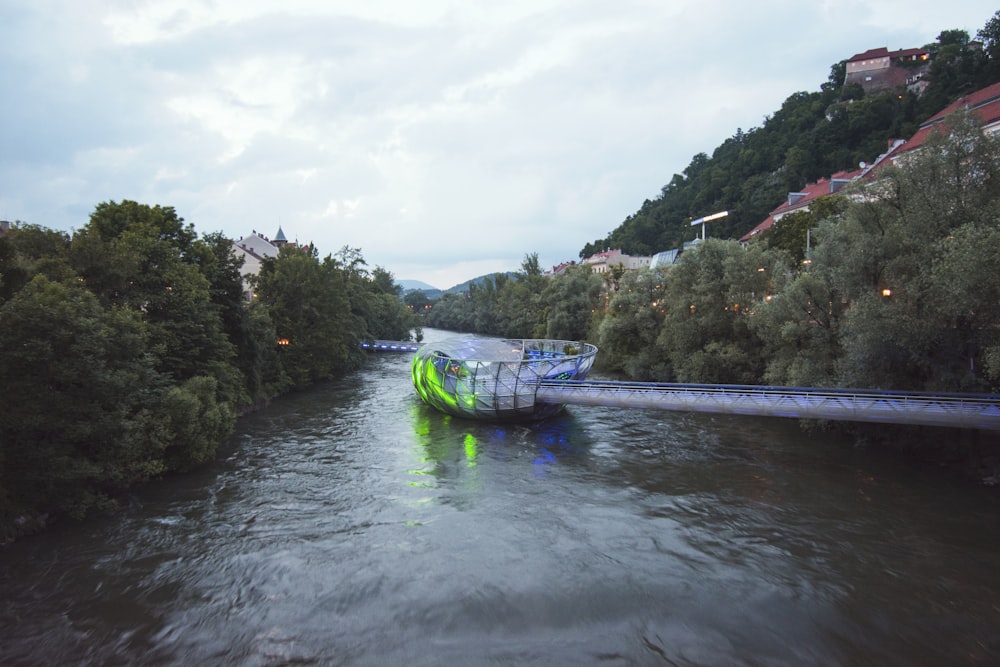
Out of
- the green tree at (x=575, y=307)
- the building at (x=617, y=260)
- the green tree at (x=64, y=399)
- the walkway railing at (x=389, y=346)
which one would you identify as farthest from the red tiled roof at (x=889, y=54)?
the green tree at (x=64, y=399)

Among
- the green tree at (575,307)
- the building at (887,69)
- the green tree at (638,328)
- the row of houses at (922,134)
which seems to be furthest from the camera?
the building at (887,69)

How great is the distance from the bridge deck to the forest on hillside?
2556 inches

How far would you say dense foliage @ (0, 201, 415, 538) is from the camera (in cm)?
1291

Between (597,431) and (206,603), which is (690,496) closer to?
(597,431)

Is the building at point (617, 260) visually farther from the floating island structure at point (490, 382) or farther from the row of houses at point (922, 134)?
the floating island structure at point (490, 382)

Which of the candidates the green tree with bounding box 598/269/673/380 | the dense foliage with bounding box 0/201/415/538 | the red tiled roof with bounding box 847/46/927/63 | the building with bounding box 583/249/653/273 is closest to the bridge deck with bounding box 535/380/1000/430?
the green tree with bounding box 598/269/673/380

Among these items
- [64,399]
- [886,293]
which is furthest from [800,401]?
[64,399]

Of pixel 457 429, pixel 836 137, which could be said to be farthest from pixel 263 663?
pixel 836 137

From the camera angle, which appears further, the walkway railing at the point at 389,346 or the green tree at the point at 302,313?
the walkway railing at the point at 389,346

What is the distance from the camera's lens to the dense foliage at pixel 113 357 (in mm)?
12906

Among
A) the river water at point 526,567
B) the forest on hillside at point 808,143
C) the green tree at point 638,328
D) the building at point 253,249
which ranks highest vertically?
the forest on hillside at point 808,143

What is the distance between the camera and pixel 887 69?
9475cm

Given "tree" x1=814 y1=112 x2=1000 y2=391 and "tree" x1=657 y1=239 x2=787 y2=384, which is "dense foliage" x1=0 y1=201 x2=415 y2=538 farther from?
"tree" x1=657 y1=239 x2=787 y2=384

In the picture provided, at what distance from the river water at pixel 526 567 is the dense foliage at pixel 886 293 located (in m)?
3.98
